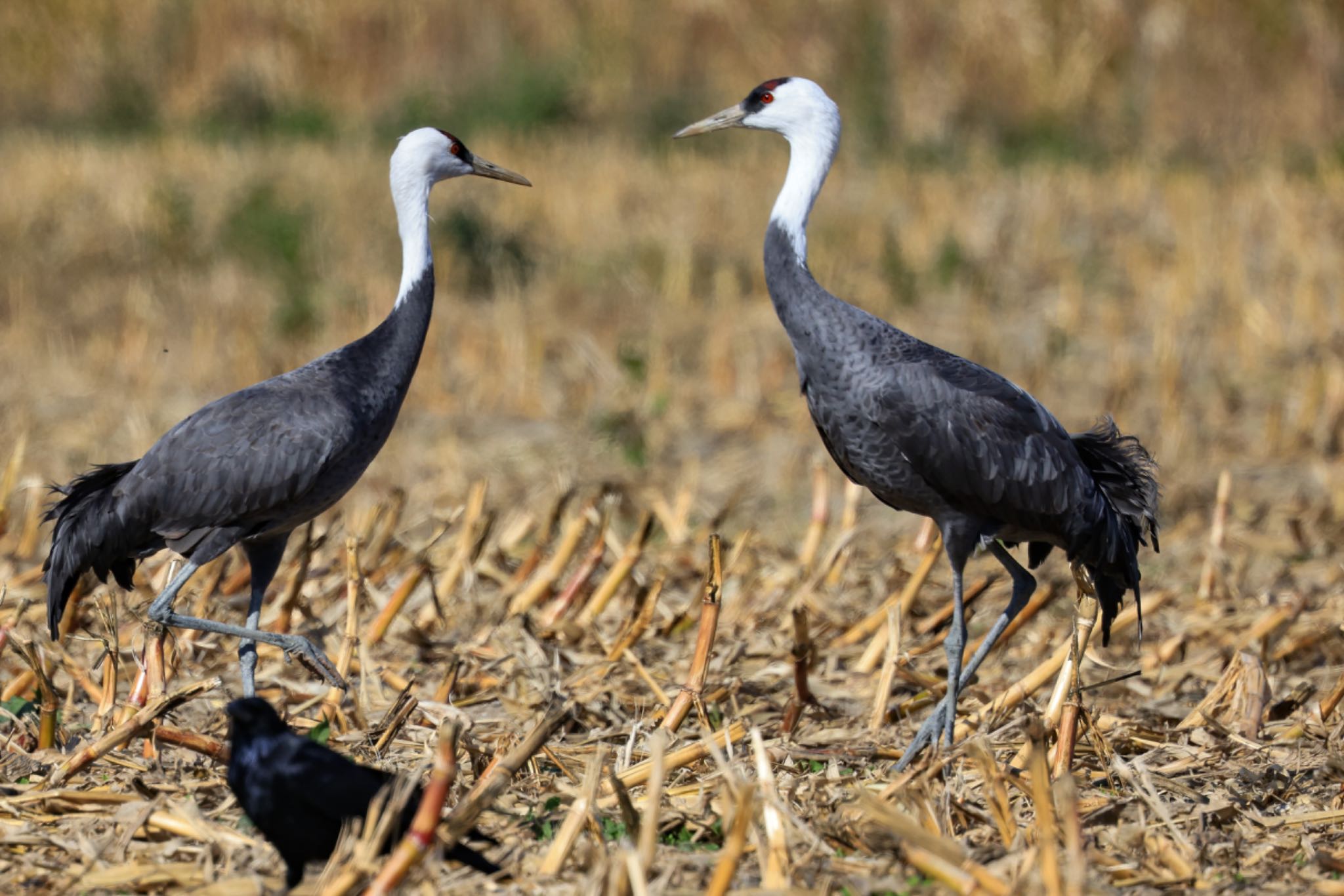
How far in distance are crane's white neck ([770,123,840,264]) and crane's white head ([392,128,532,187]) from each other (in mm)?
1067

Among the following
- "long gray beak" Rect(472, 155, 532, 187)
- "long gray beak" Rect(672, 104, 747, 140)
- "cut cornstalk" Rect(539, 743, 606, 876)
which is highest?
"long gray beak" Rect(672, 104, 747, 140)

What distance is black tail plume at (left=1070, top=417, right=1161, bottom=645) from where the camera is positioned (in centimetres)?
537

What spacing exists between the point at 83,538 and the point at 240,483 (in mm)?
570

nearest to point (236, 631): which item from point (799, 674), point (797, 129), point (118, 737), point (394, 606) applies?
point (394, 606)

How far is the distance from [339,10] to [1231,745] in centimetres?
2065

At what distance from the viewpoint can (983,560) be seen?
7.86 metres

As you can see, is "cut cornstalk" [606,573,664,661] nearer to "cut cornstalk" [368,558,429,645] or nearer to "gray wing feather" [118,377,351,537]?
"cut cornstalk" [368,558,429,645]

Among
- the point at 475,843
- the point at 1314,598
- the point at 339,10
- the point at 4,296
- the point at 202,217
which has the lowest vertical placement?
the point at 475,843

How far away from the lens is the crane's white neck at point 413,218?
5.80 metres

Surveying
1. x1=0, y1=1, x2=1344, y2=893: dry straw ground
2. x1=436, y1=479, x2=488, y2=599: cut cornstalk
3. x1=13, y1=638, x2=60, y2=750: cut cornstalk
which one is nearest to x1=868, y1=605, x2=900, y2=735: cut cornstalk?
x1=0, y1=1, x2=1344, y2=893: dry straw ground

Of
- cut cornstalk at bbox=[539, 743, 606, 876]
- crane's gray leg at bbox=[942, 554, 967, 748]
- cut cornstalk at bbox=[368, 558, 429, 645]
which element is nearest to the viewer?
cut cornstalk at bbox=[539, 743, 606, 876]

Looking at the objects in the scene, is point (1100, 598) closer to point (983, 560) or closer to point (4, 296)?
point (983, 560)

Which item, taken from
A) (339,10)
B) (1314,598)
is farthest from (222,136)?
(1314,598)

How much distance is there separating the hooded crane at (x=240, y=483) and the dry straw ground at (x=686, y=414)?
0.21 meters
